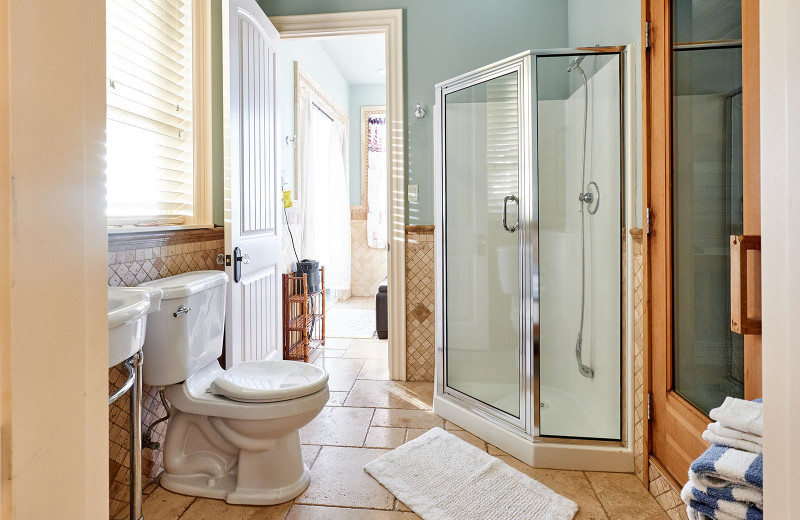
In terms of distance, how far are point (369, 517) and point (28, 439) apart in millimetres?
1558

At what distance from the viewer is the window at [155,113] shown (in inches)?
71.4

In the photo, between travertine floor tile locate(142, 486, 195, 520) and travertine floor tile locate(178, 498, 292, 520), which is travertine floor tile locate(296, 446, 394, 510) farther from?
travertine floor tile locate(142, 486, 195, 520)

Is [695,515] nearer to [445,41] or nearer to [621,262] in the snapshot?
[621,262]

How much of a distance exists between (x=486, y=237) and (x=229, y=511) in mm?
1689

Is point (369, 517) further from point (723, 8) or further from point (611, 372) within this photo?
point (723, 8)

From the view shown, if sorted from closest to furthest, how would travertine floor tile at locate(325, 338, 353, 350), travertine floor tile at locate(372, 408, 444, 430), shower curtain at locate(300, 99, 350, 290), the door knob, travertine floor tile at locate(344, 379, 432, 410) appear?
the door knob, travertine floor tile at locate(372, 408, 444, 430), travertine floor tile at locate(344, 379, 432, 410), travertine floor tile at locate(325, 338, 353, 350), shower curtain at locate(300, 99, 350, 290)

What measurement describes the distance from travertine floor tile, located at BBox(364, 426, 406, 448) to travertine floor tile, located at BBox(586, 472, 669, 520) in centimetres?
85

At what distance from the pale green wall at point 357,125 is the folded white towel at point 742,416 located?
5.82 m

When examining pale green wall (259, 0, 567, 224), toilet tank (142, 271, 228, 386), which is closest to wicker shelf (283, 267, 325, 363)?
pale green wall (259, 0, 567, 224)

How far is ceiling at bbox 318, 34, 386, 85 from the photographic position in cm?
480

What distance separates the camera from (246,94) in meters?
2.43

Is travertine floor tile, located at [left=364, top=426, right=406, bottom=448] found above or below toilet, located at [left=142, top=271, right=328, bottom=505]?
below

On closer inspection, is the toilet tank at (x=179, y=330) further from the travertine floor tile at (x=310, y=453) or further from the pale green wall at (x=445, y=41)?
the pale green wall at (x=445, y=41)

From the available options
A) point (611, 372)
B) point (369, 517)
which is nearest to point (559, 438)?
point (611, 372)
